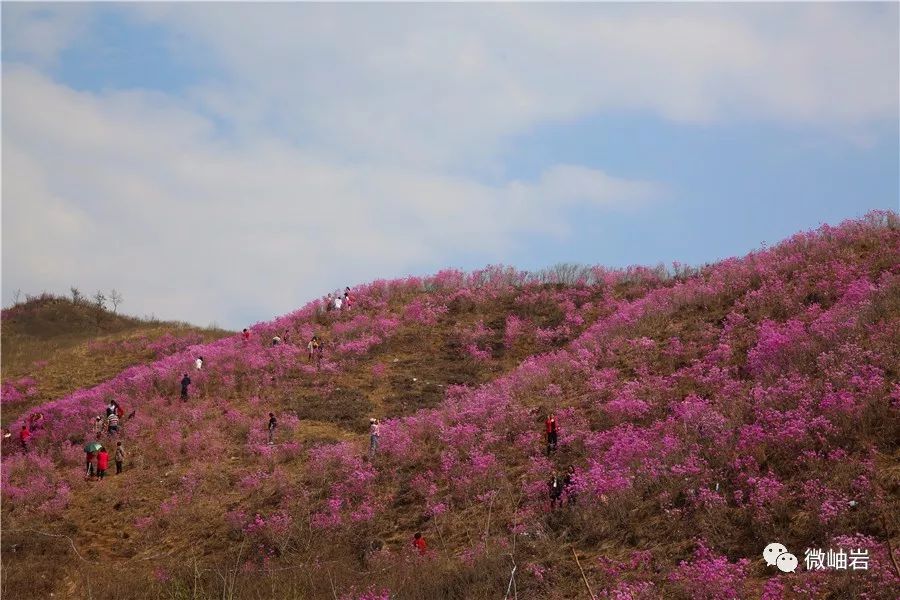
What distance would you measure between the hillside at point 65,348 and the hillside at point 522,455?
133 inches

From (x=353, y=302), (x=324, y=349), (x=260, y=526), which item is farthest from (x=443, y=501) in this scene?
(x=353, y=302)

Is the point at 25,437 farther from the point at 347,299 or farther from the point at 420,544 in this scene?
the point at 420,544

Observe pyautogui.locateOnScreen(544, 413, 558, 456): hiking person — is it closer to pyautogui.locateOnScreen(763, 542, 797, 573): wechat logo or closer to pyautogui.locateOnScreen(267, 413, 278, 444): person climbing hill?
pyautogui.locateOnScreen(763, 542, 797, 573): wechat logo

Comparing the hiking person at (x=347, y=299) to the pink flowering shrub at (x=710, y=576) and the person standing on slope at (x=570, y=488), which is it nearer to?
the person standing on slope at (x=570, y=488)

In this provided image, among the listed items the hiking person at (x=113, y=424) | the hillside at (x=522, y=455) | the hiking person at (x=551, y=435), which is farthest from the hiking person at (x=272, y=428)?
the hiking person at (x=551, y=435)

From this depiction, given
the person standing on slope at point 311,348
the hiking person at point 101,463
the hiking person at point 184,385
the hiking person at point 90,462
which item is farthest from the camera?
the person standing on slope at point 311,348

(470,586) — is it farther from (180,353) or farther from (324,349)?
(180,353)

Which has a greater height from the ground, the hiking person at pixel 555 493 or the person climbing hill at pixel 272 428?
the person climbing hill at pixel 272 428

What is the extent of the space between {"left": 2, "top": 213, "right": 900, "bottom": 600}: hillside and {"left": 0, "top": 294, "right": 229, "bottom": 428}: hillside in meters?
3.37

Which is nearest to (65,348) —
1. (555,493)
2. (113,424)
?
(113,424)

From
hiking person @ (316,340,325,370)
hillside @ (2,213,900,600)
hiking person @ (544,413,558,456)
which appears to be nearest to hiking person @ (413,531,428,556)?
hillside @ (2,213,900,600)

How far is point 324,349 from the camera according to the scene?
3534 centimetres

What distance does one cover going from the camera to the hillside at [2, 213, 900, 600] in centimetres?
1432

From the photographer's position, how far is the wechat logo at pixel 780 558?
42.0 ft
